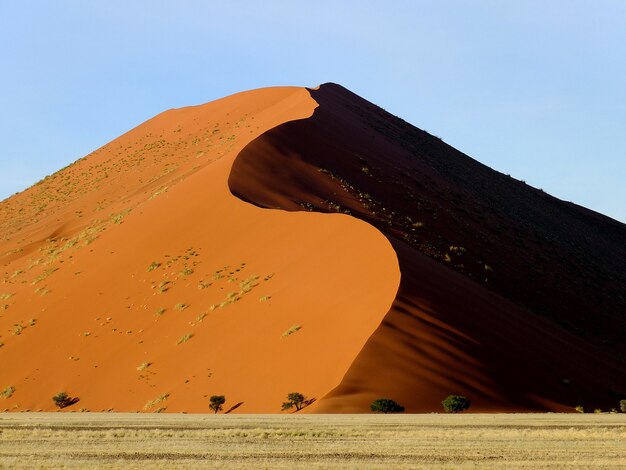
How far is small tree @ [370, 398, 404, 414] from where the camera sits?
24438 mm

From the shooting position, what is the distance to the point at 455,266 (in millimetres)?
42938

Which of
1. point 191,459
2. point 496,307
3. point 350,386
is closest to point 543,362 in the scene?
point 496,307

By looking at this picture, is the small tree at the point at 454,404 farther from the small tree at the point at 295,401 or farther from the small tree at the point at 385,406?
the small tree at the point at 295,401

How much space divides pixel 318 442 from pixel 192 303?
1724 cm

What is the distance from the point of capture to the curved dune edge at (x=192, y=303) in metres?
28.2

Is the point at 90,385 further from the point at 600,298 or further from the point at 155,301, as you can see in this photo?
the point at 600,298

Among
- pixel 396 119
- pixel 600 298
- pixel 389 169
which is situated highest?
pixel 396 119

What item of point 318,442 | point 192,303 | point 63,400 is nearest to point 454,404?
point 318,442

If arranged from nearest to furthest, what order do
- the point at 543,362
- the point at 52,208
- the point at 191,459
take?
the point at 191,459, the point at 543,362, the point at 52,208

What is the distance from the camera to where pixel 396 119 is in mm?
83438

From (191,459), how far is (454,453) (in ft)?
14.8

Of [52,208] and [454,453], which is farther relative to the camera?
[52,208]

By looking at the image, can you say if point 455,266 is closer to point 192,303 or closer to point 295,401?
point 192,303

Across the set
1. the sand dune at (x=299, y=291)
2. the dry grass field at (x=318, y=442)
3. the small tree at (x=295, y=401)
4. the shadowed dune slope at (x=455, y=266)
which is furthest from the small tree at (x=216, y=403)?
the shadowed dune slope at (x=455, y=266)
